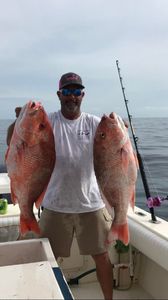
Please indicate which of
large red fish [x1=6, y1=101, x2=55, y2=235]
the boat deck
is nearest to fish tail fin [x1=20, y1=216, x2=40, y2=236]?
Result: large red fish [x1=6, y1=101, x2=55, y2=235]

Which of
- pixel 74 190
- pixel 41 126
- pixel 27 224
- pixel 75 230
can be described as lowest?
pixel 75 230

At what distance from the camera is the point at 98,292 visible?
459 centimetres

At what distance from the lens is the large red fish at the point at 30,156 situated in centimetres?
278

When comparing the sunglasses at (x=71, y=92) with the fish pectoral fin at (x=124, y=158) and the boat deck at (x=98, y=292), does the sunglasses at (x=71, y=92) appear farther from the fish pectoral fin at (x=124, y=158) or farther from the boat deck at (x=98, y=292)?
→ the boat deck at (x=98, y=292)

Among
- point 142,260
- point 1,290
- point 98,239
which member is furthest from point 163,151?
point 1,290

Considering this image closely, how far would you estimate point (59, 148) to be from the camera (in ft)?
11.5

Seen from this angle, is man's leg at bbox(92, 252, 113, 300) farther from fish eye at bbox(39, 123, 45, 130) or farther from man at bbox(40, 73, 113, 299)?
fish eye at bbox(39, 123, 45, 130)

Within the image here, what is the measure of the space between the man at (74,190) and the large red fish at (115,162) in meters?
0.51

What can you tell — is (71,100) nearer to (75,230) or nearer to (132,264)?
(75,230)

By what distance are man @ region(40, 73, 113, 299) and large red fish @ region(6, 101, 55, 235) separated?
0.59m

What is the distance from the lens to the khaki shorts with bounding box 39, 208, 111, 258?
363cm

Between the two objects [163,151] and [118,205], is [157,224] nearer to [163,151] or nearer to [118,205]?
[118,205]

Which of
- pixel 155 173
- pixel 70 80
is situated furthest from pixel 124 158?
pixel 155 173

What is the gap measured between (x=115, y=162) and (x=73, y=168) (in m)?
0.70
